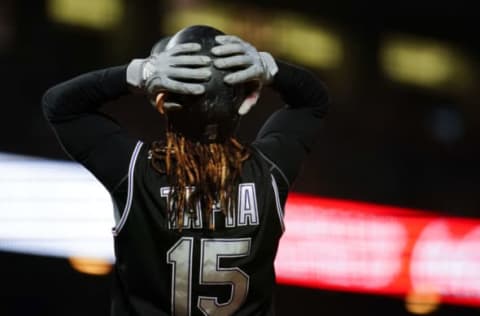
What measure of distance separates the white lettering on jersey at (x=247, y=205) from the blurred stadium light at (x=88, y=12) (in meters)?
1.69

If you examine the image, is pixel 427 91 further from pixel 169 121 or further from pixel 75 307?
pixel 169 121

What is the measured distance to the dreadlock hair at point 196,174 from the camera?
1.02 meters

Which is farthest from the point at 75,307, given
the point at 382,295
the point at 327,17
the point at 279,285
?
the point at 327,17

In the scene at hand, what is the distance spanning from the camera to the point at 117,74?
103 cm

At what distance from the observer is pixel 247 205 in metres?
1.04

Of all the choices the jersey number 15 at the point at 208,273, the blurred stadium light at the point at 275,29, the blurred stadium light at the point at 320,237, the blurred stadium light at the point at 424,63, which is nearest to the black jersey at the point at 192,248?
the jersey number 15 at the point at 208,273

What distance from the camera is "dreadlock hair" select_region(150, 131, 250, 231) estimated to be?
40.1 inches

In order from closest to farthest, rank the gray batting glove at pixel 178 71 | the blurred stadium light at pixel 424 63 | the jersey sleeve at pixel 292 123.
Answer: the gray batting glove at pixel 178 71 < the jersey sleeve at pixel 292 123 < the blurred stadium light at pixel 424 63

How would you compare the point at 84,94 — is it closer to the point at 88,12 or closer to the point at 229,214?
the point at 229,214

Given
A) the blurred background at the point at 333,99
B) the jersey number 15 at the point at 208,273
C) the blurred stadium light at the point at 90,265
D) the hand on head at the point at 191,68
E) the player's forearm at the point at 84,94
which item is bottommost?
the blurred stadium light at the point at 90,265

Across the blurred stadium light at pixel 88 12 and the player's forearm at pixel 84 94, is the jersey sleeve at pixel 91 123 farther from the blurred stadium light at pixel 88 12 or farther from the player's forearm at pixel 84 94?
the blurred stadium light at pixel 88 12

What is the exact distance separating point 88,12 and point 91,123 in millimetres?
1688

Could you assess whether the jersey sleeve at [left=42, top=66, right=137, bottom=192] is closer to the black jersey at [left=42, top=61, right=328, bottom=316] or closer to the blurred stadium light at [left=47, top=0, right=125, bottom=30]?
the black jersey at [left=42, top=61, right=328, bottom=316]

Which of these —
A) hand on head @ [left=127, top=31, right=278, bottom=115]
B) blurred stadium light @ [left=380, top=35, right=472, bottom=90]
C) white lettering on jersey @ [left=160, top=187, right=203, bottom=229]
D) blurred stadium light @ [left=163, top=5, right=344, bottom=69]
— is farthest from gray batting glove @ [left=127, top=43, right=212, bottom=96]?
blurred stadium light @ [left=380, top=35, right=472, bottom=90]
